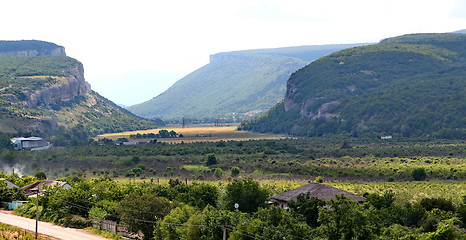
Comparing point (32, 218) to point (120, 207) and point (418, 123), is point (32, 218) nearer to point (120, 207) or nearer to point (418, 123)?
point (120, 207)

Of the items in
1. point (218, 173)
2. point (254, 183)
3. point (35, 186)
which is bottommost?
point (218, 173)

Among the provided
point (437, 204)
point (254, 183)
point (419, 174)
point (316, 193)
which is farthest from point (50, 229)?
point (419, 174)

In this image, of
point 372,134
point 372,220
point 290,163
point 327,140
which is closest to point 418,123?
point 372,134

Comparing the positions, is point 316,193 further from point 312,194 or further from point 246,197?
point 246,197

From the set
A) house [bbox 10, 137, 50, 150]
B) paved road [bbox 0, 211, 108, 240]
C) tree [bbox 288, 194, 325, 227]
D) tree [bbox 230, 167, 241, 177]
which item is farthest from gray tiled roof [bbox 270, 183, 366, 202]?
house [bbox 10, 137, 50, 150]

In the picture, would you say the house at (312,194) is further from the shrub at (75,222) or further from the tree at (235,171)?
the tree at (235,171)

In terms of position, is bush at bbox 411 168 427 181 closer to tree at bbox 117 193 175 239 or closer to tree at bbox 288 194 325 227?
tree at bbox 288 194 325 227

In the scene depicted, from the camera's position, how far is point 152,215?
200 ft

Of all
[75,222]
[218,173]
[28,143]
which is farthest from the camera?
[28,143]

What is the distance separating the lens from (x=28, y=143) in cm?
15438

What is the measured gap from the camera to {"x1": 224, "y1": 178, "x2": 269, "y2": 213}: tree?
65.2 meters

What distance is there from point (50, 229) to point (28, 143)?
92.6 metres

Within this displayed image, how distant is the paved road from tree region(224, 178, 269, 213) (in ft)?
42.9

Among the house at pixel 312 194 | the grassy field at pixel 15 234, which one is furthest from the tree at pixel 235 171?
the grassy field at pixel 15 234
